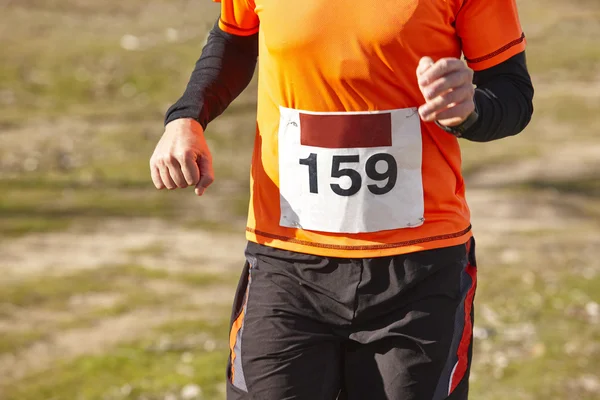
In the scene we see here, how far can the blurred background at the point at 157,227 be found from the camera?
5129 millimetres

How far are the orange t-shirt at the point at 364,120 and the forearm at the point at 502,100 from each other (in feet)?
0.10

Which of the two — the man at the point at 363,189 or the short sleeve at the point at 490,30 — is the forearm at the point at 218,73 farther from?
the short sleeve at the point at 490,30

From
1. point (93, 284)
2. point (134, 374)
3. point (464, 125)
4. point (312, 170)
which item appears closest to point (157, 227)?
point (93, 284)

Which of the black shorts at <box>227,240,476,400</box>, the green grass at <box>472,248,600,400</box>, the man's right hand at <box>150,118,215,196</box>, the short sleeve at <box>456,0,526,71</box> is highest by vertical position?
the short sleeve at <box>456,0,526,71</box>

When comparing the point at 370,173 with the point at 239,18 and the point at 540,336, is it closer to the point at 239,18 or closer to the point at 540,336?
the point at 239,18

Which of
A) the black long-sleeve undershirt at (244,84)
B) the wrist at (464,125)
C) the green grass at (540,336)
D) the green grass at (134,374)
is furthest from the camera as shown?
the green grass at (134,374)

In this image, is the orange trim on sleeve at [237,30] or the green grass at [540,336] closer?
the orange trim on sleeve at [237,30]

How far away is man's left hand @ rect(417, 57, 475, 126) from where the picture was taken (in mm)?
1736

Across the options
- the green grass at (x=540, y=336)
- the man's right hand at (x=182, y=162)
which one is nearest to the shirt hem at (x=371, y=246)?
the man's right hand at (x=182, y=162)

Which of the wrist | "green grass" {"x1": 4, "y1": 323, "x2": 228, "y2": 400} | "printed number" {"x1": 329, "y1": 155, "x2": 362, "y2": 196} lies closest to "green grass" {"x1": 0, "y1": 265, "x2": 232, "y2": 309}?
"green grass" {"x1": 4, "y1": 323, "x2": 228, "y2": 400}

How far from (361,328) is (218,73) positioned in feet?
2.32

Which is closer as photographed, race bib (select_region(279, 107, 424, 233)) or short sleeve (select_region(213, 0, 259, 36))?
race bib (select_region(279, 107, 424, 233))

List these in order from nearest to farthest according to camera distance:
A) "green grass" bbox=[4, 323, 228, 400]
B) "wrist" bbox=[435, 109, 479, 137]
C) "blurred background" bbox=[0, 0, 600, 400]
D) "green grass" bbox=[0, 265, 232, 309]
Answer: "wrist" bbox=[435, 109, 479, 137] < "green grass" bbox=[4, 323, 228, 400] < "blurred background" bbox=[0, 0, 600, 400] < "green grass" bbox=[0, 265, 232, 309]

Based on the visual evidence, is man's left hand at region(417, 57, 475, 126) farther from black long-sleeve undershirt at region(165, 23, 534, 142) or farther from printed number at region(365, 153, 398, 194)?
printed number at region(365, 153, 398, 194)
